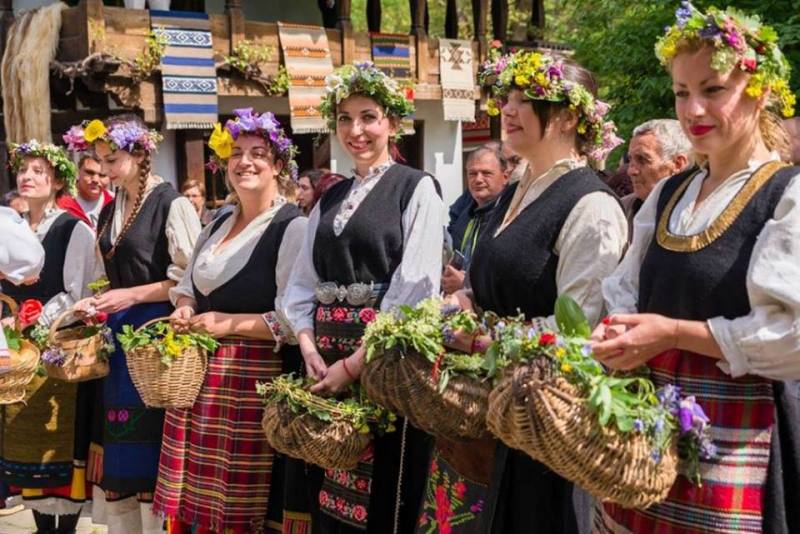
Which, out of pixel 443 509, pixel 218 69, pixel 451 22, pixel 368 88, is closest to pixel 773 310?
pixel 443 509

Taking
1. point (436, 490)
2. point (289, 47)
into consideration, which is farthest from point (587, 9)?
point (436, 490)

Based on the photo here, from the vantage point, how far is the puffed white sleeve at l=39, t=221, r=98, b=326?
473cm

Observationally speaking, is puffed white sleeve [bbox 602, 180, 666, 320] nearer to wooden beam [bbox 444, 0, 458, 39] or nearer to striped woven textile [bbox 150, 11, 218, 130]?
striped woven textile [bbox 150, 11, 218, 130]

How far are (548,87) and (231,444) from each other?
1916 millimetres

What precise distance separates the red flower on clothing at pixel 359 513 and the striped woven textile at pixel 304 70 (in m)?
6.77

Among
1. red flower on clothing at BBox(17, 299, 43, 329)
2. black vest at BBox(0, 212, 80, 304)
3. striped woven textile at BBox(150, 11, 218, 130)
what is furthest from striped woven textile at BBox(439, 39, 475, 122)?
red flower on clothing at BBox(17, 299, 43, 329)

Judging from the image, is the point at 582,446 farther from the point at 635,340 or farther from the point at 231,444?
the point at 231,444

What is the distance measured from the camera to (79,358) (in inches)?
172

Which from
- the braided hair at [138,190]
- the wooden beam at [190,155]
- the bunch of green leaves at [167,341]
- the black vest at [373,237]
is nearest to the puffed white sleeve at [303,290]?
the black vest at [373,237]

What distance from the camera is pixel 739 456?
91.2 inches

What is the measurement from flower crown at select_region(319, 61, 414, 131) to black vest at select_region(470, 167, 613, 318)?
85cm

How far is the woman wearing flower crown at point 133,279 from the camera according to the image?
440 cm

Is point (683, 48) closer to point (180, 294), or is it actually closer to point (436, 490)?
point (436, 490)

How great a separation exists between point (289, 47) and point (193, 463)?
658cm
